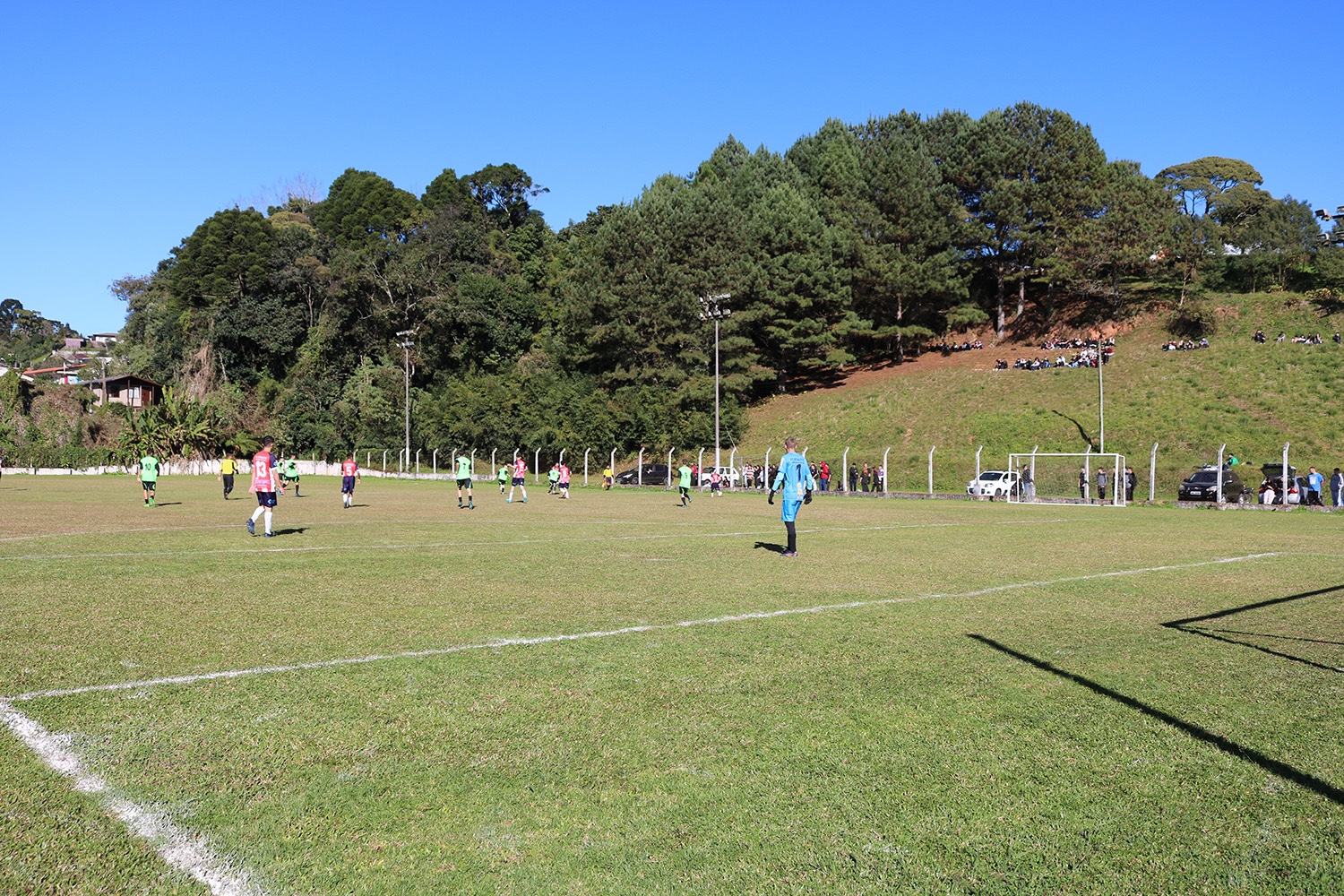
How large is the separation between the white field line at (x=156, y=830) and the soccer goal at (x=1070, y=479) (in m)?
35.9

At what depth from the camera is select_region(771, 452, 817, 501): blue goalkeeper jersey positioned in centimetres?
1431

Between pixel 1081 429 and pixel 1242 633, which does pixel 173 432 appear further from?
pixel 1242 633

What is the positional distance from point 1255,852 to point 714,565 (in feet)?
32.1

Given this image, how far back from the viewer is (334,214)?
98688 millimetres

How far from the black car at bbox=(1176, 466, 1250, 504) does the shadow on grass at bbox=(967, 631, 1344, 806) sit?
32.7 m

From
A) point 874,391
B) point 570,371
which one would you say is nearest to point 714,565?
point 874,391

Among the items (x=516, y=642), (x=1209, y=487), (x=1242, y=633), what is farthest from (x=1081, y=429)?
(x=516, y=642)

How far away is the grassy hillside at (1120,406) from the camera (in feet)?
150

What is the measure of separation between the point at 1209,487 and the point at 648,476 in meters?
27.7

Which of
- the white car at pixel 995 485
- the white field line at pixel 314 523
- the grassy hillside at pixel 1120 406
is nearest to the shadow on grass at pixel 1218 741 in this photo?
the white field line at pixel 314 523

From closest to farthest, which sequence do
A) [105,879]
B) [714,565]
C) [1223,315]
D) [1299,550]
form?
[105,879] → [714,565] → [1299,550] → [1223,315]

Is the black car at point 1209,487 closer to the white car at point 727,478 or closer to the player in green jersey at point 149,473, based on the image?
the white car at point 727,478

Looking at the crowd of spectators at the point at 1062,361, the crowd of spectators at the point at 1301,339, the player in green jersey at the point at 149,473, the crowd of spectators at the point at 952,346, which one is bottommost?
the player in green jersey at the point at 149,473

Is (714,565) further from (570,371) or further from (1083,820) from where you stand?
(570,371)
